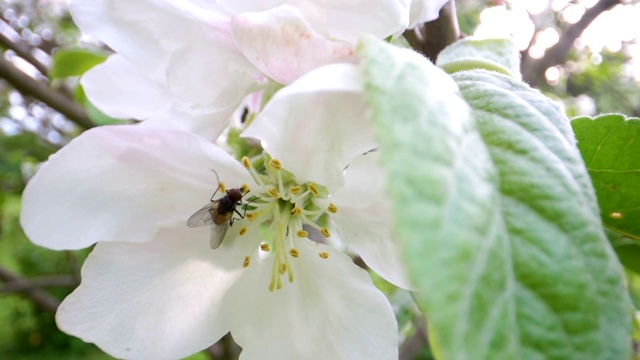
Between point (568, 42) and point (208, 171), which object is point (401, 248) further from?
point (568, 42)

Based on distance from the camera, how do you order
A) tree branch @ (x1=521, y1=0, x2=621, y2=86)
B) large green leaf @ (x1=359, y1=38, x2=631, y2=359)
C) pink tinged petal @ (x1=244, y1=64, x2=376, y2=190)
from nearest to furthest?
large green leaf @ (x1=359, y1=38, x2=631, y2=359) → pink tinged petal @ (x1=244, y1=64, x2=376, y2=190) → tree branch @ (x1=521, y1=0, x2=621, y2=86)

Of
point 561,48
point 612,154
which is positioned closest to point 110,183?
point 612,154

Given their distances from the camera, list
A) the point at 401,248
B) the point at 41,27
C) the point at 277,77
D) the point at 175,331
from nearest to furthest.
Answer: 1. the point at 401,248
2. the point at 277,77
3. the point at 175,331
4. the point at 41,27

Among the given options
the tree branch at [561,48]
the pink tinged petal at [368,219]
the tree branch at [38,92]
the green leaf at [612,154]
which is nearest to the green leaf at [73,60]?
the tree branch at [38,92]

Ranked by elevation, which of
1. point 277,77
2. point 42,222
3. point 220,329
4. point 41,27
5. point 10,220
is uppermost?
point 277,77

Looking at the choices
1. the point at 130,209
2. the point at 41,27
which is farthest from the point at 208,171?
the point at 41,27

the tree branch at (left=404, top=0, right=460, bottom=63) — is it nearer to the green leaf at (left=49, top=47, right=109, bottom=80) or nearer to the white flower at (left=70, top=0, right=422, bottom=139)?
the white flower at (left=70, top=0, right=422, bottom=139)

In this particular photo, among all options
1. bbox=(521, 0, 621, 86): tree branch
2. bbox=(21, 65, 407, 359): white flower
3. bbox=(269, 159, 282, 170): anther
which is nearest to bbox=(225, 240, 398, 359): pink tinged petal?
bbox=(21, 65, 407, 359): white flower

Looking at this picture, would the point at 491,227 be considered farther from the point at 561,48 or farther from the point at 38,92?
the point at 561,48
